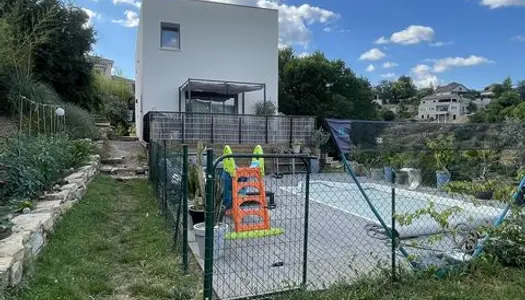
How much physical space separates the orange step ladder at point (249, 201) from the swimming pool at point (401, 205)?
3.24 feet

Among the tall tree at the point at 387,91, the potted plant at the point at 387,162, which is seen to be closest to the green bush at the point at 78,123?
the potted plant at the point at 387,162

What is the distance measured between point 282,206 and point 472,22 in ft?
48.8

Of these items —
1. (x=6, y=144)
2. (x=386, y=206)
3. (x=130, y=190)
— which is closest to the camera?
(x=6, y=144)

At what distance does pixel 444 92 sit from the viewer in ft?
198

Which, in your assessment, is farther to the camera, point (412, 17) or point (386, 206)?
point (412, 17)

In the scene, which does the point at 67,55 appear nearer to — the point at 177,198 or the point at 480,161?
the point at 177,198

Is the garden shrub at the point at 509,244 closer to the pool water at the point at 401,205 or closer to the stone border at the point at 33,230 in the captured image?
the pool water at the point at 401,205

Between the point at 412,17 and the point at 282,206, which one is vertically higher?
the point at 412,17

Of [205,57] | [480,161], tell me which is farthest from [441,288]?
[205,57]

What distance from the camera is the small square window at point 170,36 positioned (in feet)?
47.1

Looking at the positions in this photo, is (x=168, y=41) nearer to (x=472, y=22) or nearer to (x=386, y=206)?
(x=386, y=206)

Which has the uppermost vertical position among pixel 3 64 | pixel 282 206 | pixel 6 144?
pixel 3 64

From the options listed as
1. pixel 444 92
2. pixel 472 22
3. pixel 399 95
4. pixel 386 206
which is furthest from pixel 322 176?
pixel 444 92

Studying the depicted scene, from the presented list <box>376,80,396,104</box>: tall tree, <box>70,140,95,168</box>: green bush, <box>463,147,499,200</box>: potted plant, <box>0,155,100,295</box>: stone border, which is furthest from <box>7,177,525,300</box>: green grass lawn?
<box>376,80,396,104</box>: tall tree
